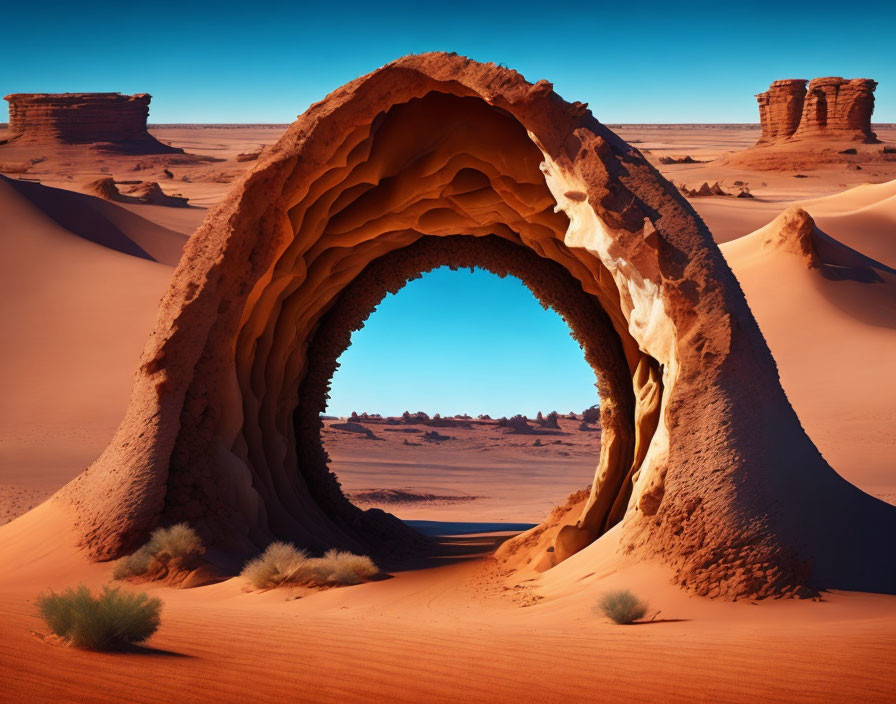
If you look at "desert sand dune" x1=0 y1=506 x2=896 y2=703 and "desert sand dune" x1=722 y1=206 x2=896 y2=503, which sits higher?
"desert sand dune" x1=722 y1=206 x2=896 y2=503

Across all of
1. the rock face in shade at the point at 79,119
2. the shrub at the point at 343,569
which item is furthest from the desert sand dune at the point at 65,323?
the rock face in shade at the point at 79,119

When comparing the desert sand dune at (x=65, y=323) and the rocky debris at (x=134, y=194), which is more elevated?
the rocky debris at (x=134, y=194)

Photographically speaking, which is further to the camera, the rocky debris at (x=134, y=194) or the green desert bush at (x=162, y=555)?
the rocky debris at (x=134, y=194)

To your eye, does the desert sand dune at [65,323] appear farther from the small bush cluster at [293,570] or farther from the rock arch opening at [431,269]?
the small bush cluster at [293,570]

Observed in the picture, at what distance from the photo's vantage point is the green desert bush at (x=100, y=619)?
4363 millimetres

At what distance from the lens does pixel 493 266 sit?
38.0 feet

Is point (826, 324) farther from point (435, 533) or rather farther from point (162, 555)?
point (162, 555)

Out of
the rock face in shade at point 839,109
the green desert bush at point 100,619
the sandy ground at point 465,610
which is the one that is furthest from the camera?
the rock face in shade at point 839,109

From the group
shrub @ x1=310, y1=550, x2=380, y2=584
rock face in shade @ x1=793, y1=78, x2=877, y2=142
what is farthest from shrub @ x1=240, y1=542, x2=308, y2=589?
rock face in shade @ x1=793, y1=78, x2=877, y2=142

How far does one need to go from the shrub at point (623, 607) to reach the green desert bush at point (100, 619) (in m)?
2.72

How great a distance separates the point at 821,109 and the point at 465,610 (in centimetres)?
5238

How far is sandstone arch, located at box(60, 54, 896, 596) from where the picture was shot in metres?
6.55

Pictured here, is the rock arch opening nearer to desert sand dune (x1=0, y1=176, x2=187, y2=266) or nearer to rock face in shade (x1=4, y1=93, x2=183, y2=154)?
desert sand dune (x1=0, y1=176, x2=187, y2=266)

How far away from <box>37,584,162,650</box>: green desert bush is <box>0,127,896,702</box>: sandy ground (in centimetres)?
10
